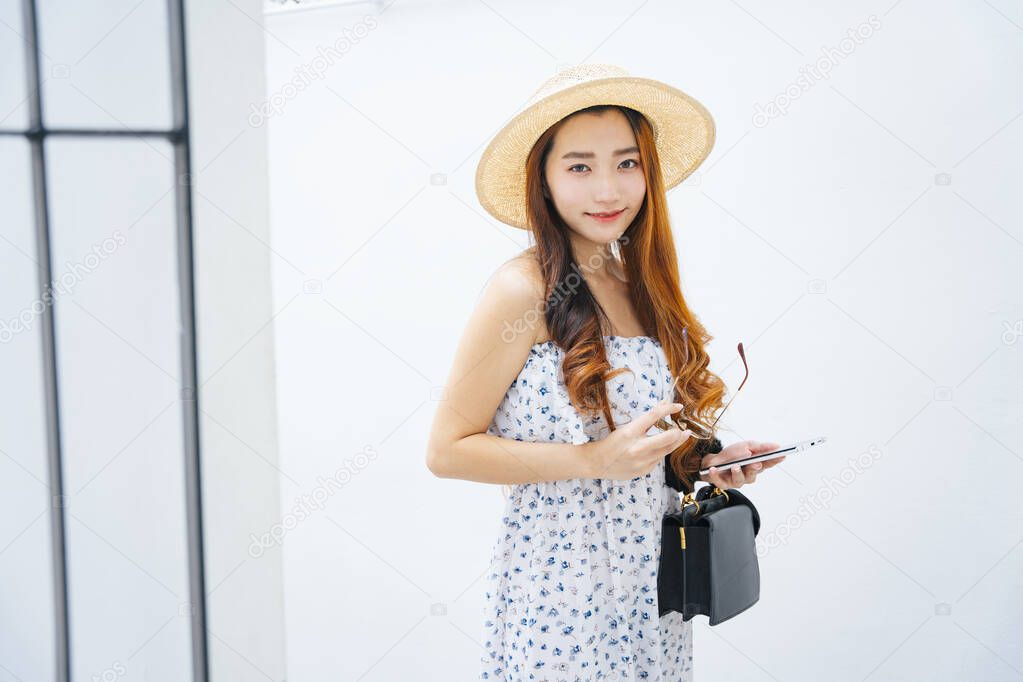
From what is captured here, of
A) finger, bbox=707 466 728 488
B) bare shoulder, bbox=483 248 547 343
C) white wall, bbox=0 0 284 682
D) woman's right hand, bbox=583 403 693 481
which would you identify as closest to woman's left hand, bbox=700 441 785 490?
finger, bbox=707 466 728 488

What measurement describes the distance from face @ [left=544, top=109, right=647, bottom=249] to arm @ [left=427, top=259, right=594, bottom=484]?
0.56 feet

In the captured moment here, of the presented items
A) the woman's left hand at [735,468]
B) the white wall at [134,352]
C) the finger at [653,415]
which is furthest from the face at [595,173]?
the white wall at [134,352]

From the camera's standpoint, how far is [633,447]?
123 cm

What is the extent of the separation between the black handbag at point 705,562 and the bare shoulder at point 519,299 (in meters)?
0.41

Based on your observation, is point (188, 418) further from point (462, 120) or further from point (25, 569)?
point (462, 120)

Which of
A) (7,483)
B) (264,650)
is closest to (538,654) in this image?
(264,650)

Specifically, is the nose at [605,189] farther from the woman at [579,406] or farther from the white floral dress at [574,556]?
the white floral dress at [574,556]

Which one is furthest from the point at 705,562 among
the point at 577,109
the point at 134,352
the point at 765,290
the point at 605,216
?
the point at 765,290

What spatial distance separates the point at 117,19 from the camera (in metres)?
1.27

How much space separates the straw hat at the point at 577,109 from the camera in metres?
1.37

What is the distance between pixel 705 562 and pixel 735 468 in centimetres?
23

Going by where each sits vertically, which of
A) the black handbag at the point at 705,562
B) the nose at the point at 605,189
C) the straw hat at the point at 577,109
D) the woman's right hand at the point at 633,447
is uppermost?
the straw hat at the point at 577,109

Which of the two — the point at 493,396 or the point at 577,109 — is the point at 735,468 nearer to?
the point at 493,396

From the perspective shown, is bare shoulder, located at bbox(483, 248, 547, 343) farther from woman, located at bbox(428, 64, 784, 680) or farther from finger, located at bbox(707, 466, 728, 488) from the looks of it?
finger, located at bbox(707, 466, 728, 488)
